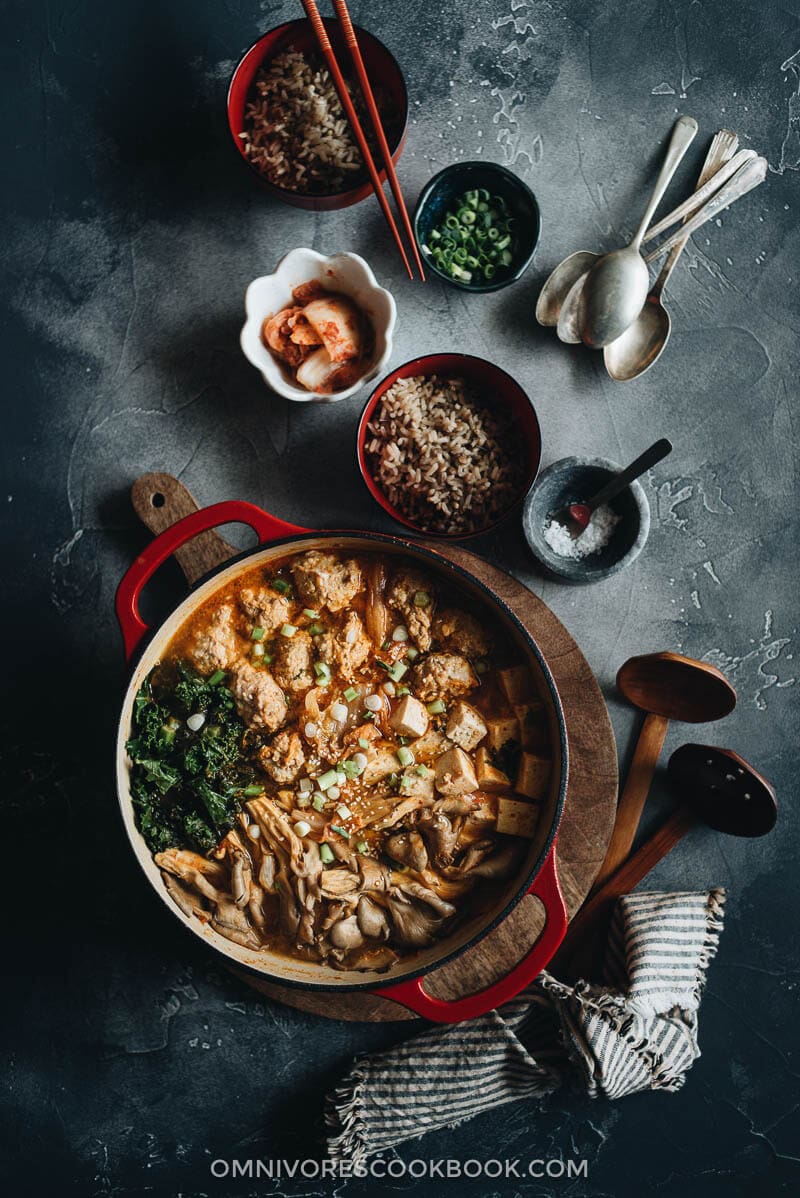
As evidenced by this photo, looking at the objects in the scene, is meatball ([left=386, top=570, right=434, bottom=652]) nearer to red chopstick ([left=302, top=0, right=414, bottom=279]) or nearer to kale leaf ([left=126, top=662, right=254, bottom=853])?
kale leaf ([left=126, top=662, right=254, bottom=853])

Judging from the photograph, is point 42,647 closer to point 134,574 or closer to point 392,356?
point 134,574

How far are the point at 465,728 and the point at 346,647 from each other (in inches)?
19.5

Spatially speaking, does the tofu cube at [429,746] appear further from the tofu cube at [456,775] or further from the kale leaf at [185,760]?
the kale leaf at [185,760]

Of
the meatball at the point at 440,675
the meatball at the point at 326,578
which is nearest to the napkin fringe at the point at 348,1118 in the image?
the meatball at the point at 440,675

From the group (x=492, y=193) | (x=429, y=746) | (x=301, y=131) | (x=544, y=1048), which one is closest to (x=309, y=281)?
(x=301, y=131)

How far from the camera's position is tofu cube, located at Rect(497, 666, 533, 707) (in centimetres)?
300

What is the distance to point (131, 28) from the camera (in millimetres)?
3250

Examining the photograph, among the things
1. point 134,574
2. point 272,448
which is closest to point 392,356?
point 272,448

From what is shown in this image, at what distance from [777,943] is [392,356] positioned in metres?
2.64

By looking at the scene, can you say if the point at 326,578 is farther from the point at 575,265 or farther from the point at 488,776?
the point at 575,265

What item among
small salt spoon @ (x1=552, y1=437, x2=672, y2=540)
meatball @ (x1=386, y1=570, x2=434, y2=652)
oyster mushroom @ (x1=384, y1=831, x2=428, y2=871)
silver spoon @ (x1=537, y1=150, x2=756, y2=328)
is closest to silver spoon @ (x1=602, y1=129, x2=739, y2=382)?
silver spoon @ (x1=537, y1=150, x2=756, y2=328)

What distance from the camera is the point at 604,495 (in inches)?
117

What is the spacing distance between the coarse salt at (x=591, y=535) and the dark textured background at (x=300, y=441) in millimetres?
142

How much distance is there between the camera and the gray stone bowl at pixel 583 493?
3.02 meters
